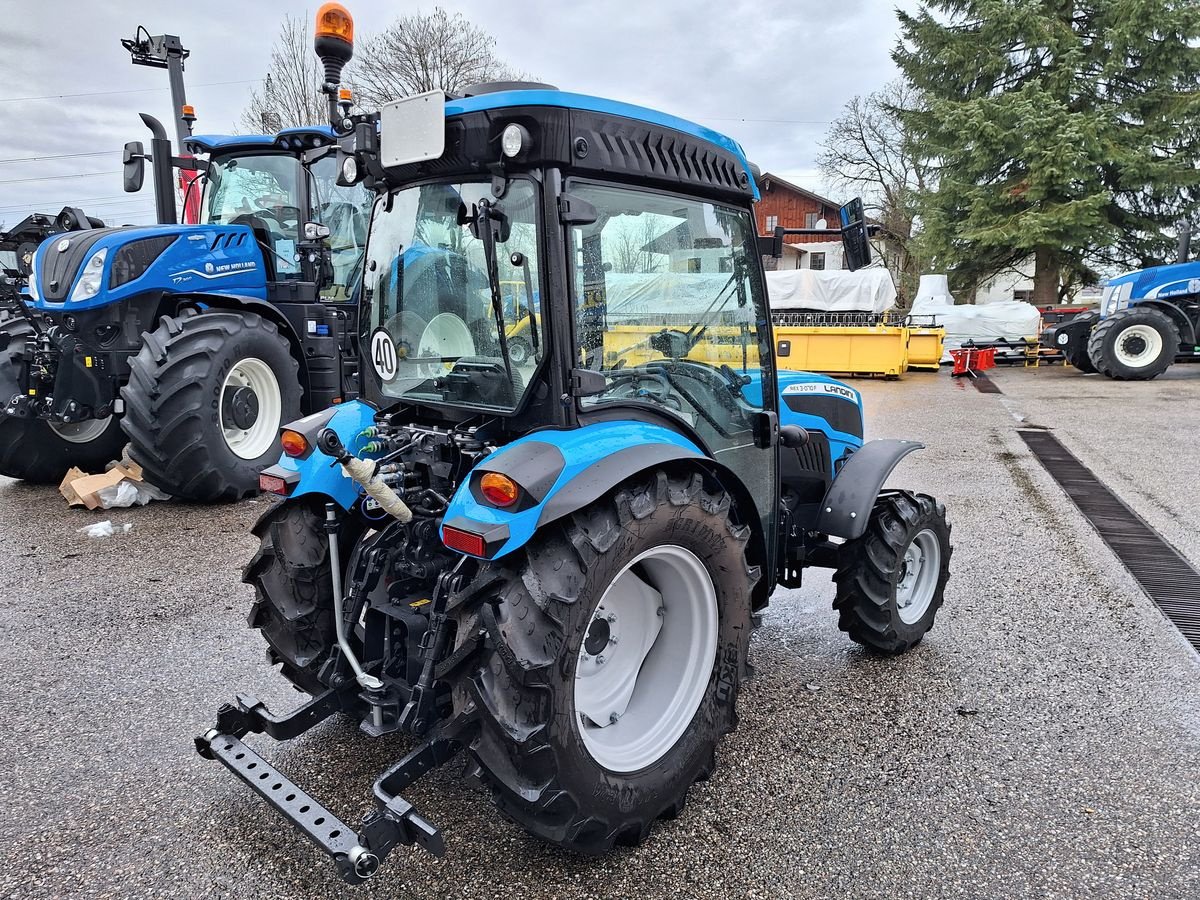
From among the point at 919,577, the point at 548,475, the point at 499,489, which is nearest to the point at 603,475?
the point at 548,475

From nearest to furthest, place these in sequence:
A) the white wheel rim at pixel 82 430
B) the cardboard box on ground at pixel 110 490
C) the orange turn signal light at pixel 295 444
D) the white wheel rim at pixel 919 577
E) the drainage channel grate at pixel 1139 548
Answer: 1. the orange turn signal light at pixel 295 444
2. the white wheel rim at pixel 919 577
3. the drainage channel grate at pixel 1139 548
4. the cardboard box on ground at pixel 110 490
5. the white wheel rim at pixel 82 430

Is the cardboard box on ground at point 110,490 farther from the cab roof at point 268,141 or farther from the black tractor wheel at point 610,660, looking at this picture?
the black tractor wheel at point 610,660

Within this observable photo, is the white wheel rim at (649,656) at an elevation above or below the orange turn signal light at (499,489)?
below

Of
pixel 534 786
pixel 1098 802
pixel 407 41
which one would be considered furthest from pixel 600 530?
pixel 407 41

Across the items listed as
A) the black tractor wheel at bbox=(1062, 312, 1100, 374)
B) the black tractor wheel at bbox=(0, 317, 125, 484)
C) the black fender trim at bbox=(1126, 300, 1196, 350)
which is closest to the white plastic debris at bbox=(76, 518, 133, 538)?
the black tractor wheel at bbox=(0, 317, 125, 484)

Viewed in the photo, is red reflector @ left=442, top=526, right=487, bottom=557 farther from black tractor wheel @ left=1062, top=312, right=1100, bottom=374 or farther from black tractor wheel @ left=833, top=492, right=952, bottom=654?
black tractor wheel @ left=1062, top=312, right=1100, bottom=374

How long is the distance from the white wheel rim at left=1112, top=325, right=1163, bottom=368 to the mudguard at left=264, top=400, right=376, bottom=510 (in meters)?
15.3

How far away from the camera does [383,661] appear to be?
243 cm

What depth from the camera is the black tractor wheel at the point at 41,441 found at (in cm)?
608

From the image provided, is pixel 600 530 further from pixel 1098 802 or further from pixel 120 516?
pixel 120 516

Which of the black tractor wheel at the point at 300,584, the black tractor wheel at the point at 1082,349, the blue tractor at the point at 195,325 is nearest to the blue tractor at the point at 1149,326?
the black tractor wheel at the point at 1082,349

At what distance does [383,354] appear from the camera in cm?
274

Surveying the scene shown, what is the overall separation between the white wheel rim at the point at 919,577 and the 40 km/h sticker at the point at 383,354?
2.43 m

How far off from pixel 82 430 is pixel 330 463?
5.27 metres
